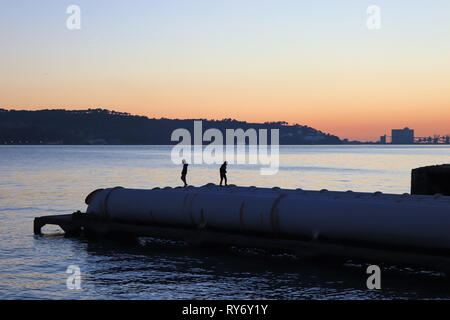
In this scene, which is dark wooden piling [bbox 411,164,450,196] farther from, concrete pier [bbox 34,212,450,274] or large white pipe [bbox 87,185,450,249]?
concrete pier [bbox 34,212,450,274]

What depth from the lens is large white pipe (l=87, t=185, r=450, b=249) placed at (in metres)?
21.2

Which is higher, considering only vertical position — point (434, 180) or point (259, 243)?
point (434, 180)

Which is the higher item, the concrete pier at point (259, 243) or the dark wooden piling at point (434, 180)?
the dark wooden piling at point (434, 180)

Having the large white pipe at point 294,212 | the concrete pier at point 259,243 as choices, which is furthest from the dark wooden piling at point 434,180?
the concrete pier at point 259,243

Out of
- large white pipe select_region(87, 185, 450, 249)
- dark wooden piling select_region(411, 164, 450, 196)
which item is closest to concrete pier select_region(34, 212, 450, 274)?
large white pipe select_region(87, 185, 450, 249)

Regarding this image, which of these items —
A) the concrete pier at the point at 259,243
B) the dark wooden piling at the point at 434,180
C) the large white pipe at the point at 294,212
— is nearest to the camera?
the concrete pier at the point at 259,243

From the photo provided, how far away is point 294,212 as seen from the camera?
24.0 m

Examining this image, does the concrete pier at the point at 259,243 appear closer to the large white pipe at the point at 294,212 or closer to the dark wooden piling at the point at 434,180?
the large white pipe at the point at 294,212

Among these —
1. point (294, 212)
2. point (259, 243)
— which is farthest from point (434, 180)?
point (259, 243)

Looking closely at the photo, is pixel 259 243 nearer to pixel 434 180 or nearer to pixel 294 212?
pixel 294 212

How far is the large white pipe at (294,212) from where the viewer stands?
69.6ft

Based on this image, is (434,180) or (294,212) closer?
(294,212)

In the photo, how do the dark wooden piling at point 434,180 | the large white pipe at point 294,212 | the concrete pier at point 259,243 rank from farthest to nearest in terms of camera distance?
the dark wooden piling at point 434,180
the large white pipe at point 294,212
the concrete pier at point 259,243
